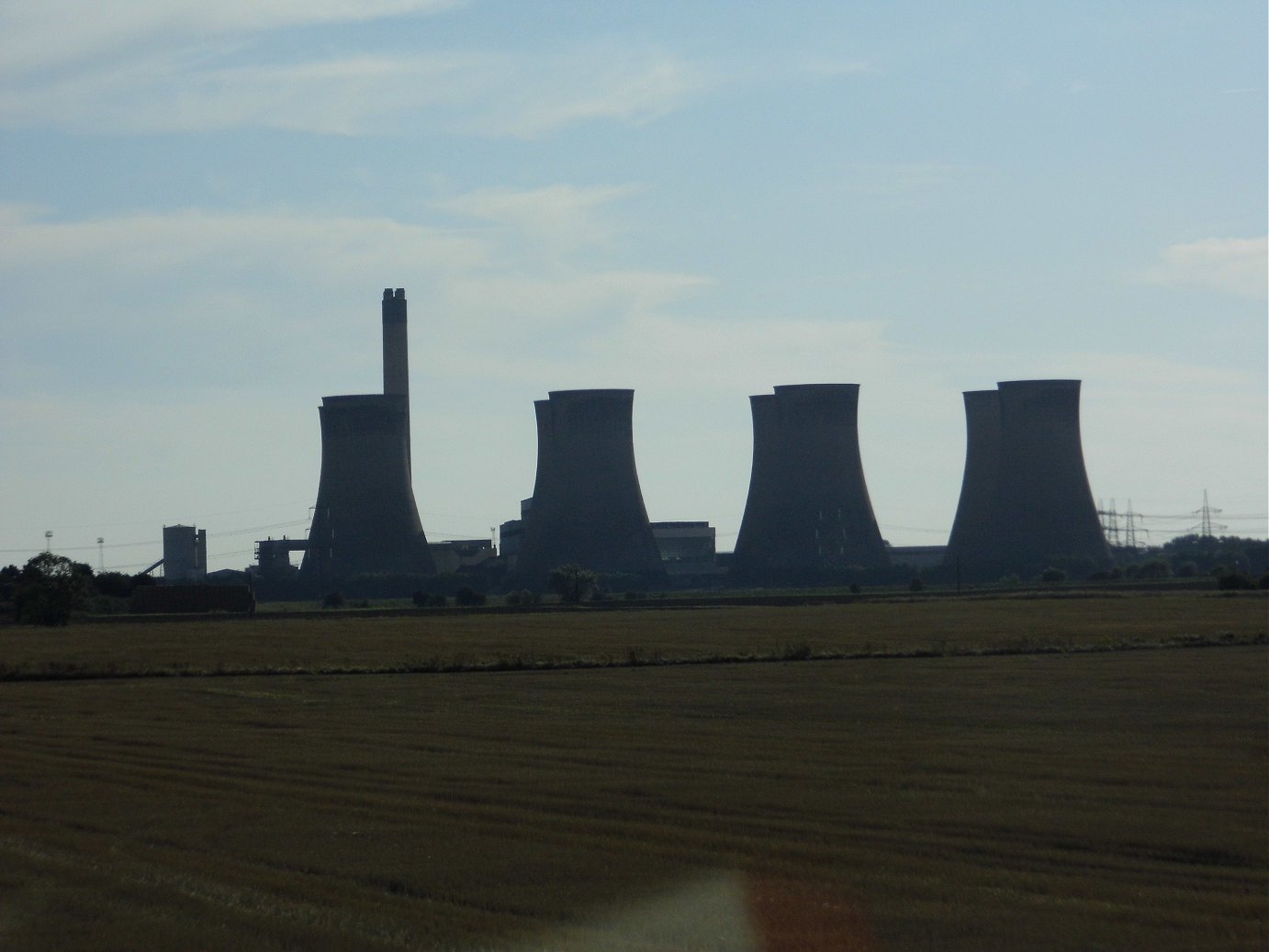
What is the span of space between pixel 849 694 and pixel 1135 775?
5.72 metres

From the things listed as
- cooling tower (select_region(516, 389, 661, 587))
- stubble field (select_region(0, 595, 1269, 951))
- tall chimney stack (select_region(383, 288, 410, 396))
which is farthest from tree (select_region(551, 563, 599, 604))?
stubble field (select_region(0, 595, 1269, 951))

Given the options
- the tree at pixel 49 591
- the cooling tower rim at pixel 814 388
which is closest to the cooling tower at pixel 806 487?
the cooling tower rim at pixel 814 388

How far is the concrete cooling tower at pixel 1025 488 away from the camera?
144 ft

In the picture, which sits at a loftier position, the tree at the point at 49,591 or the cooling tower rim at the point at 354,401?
the cooling tower rim at the point at 354,401

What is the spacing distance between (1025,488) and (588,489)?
1253 centimetres

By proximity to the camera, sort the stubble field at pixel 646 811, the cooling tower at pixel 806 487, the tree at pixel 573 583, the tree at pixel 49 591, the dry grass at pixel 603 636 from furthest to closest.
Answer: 1. the cooling tower at pixel 806 487
2. the tree at pixel 573 583
3. the tree at pixel 49 591
4. the dry grass at pixel 603 636
5. the stubble field at pixel 646 811

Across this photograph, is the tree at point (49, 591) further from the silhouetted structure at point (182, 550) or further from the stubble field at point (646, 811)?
the silhouetted structure at point (182, 550)

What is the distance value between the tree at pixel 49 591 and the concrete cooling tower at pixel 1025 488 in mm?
25207

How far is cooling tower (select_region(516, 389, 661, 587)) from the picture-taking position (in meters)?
43.6

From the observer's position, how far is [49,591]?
1277 inches

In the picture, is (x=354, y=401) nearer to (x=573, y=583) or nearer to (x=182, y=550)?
(x=573, y=583)

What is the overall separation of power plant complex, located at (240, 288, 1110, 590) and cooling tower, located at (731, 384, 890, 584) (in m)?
0.04

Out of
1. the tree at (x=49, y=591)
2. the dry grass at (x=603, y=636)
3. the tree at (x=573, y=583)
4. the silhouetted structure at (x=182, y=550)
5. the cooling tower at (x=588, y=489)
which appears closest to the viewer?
the dry grass at (x=603, y=636)

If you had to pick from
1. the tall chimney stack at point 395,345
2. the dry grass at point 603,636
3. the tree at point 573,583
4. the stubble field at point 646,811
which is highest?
the tall chimney stack at point 395,345
